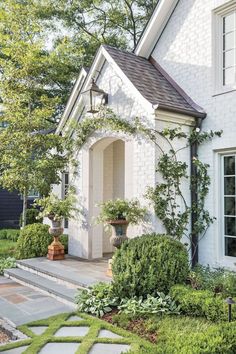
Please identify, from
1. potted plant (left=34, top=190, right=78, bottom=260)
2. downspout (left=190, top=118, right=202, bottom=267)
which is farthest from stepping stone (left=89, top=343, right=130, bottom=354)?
potted plant (left=34, top=190, right=78, bottom=260)

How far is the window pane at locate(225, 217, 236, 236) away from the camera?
7707mm

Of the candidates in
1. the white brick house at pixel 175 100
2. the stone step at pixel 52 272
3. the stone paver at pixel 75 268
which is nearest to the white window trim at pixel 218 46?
the white brick house at pixel 175 100

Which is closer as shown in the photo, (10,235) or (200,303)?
(200,303)

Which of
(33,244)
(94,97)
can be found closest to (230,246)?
(94,97)

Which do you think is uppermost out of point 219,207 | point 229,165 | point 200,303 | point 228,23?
point 228,23

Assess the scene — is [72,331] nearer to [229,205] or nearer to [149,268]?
[149,268]

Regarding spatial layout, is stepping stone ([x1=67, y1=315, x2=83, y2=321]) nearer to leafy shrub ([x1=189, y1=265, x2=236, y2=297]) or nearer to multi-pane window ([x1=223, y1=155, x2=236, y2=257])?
leafy shrub ([x1=189, y1=265, x2=236, y2=297])

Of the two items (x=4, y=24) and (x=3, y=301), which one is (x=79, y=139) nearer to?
(x=3, y=301)

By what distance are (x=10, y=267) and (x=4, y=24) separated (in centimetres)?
829

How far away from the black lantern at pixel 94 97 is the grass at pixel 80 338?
5.17 metres

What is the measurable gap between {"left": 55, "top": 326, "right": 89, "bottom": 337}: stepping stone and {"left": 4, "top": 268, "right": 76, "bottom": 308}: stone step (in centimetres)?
111

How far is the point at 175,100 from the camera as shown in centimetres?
834

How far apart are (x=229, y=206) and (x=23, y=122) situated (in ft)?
22.8

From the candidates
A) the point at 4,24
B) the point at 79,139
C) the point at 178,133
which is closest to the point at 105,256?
the point at 79,139
